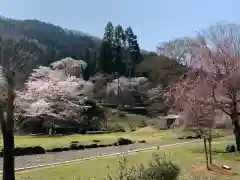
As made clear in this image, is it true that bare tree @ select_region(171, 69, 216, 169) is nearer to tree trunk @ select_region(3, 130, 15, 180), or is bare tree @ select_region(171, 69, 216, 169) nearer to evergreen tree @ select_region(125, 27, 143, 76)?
tree trunk @ select_region(3, 130, 15, 180)

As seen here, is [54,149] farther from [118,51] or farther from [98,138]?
[118,51]

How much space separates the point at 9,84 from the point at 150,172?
5.22 meters

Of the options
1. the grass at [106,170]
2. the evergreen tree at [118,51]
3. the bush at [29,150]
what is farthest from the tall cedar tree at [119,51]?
the grass at [106,170]

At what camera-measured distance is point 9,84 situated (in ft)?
36.4

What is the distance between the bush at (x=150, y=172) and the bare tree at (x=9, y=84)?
3.86 m

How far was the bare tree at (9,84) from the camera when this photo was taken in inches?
436

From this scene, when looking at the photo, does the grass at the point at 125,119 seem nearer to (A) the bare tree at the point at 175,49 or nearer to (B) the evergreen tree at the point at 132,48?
(A) the bare tree at the point at 175,49

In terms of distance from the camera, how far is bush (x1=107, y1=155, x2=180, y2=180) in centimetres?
786

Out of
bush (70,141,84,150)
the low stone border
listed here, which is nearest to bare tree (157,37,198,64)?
the low stone border

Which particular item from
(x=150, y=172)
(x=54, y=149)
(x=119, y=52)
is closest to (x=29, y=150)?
(x=54, y=149)

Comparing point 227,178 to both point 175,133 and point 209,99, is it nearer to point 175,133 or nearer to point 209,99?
point 209,99

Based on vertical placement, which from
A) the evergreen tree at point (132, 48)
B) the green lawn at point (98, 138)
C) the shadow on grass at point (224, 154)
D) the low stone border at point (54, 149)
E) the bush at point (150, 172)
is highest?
the evergreen tree at point (132, 48)

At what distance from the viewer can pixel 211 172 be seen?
15.9 meters

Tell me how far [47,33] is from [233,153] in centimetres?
11052
